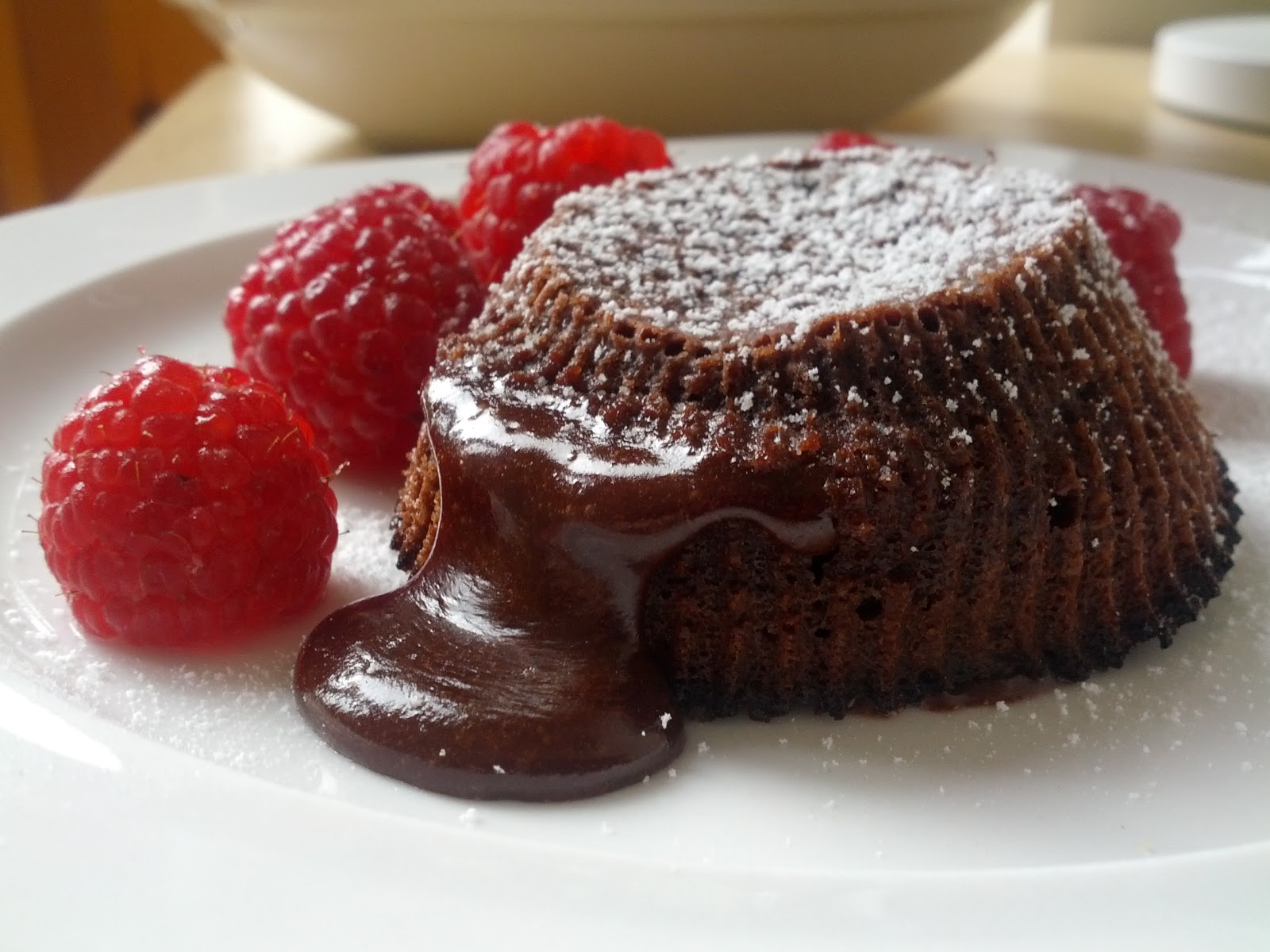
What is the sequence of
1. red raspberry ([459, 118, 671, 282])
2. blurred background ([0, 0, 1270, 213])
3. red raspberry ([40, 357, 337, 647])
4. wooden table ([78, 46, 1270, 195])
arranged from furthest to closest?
blurred background ([0, 0, 1270, 213]) < wooden table ([78, 46, 1270, 195]) < red raspberry ([459, 118, 671, 282]) < red raspberry ([40, 357, 337, 647])

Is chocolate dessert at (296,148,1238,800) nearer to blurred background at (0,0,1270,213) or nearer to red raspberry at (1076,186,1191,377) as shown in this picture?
red raspberry at (1076,186,1191,377)

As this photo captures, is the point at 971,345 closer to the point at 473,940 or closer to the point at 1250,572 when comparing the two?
the point at 1250,572

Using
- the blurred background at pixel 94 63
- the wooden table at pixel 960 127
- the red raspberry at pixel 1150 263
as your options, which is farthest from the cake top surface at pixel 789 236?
the blurred background at pixel 94 63

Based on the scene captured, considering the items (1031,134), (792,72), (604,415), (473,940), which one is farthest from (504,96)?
(473,940)

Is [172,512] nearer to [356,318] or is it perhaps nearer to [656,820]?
[356,318]

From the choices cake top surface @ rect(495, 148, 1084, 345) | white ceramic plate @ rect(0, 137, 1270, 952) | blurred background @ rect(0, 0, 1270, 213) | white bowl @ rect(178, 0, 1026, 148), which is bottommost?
blurred background @ rect(0, 0, 1270, 213)

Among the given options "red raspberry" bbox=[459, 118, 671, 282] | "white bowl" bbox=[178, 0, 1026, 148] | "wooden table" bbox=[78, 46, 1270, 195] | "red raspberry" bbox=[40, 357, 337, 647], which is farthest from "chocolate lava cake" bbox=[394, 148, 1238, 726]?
"wooden table" bbox=[78, 46, 1270, 195]

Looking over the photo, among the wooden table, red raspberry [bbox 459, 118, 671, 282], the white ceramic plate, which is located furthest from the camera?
the wooden table
